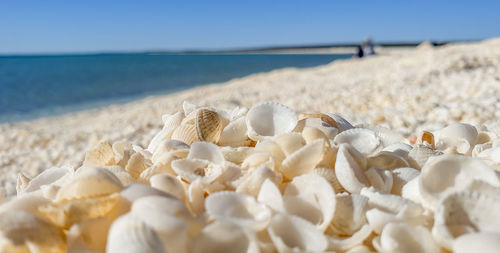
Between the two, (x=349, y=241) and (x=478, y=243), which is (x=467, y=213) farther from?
(x=349, y=241)

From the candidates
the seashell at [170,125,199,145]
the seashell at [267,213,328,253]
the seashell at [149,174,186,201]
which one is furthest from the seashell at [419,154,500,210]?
the seashell at [170,125,199,145]

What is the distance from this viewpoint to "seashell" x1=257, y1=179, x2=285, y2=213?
839 millimetres

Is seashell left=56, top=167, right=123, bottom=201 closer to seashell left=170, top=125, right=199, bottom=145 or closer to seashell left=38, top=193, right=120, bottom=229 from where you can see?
seashell left=38, top=193, right=120, bottom=229

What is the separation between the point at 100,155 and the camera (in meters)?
1.23

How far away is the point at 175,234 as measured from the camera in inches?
28.1

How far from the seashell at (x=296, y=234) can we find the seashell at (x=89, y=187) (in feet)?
1.10

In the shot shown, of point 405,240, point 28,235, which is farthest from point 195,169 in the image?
point 405,240

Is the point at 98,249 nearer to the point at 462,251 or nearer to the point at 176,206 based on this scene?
the point at 176,206

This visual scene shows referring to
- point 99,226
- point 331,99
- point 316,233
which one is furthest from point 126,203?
point 331,99

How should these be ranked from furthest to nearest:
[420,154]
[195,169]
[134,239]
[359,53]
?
[359,53], [420,154], [195,169], [134,239]

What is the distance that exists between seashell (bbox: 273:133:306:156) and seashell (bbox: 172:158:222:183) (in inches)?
6.9

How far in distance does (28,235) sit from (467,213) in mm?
806

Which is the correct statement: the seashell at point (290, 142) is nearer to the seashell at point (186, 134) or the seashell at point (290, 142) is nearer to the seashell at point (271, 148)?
the seashell at point (271, 148)

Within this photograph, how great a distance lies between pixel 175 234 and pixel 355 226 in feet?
1.22
